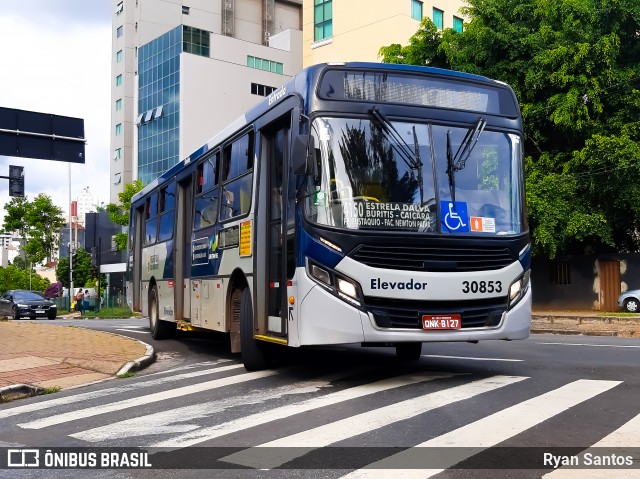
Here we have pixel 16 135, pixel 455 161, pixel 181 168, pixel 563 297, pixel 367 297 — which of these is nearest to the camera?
pixel 367 297

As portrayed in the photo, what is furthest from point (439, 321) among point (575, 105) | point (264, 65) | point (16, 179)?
point (264, 65)

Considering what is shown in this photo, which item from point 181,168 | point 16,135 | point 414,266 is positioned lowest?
point 414,266

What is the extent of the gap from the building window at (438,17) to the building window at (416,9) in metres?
1.96

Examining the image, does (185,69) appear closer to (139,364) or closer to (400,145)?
(139,364)

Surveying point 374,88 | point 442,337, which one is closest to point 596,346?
point 442,337

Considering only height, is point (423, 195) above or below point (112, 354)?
above

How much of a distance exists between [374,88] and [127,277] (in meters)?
14.1

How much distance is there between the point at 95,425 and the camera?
7.60m

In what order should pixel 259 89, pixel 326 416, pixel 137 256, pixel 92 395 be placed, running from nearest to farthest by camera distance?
pixel 326 416 < pixel 92 395 < pixel 137 256 < pixel 259 89

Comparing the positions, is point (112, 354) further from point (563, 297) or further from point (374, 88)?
point (563, 297)

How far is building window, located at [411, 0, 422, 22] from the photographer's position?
5248 centimetres

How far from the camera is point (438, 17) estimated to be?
55469 millimetres

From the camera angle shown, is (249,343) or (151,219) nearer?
(249,343)

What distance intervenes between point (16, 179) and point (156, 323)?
29.3 feet
